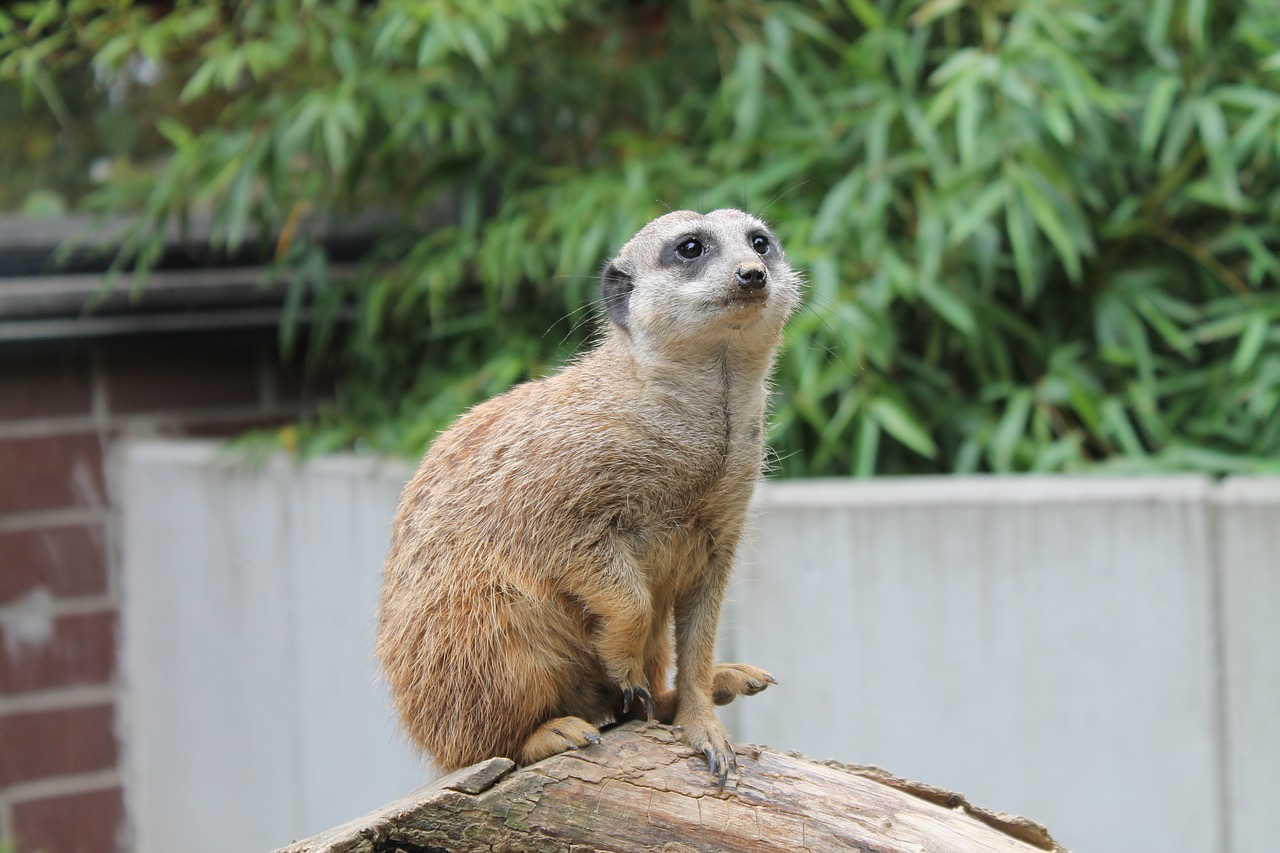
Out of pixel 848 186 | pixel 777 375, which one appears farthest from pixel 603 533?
pixel 848 186

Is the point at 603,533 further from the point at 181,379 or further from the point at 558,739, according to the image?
the point at 181,379

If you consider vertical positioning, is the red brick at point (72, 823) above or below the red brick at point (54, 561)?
below

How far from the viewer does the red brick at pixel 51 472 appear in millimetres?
4266

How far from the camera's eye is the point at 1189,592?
2865 millimetres

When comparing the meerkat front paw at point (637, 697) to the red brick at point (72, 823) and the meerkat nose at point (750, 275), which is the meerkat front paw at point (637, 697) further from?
the red brick at point (72, 823)

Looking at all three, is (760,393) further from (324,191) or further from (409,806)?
(324,191)

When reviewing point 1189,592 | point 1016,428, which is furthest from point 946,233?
point 1189,592

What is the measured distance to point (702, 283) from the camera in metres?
1.86

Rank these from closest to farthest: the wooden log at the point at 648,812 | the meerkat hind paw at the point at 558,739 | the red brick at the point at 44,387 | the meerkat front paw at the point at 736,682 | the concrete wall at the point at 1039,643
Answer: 1. the wooden log at the point at 648,812
2. the meerkat hind paw at the point at 558,739
3. the meerkat front paw at the point at 736,682
4. the concrete wall at the point at 1039,643
5. the red brick at the point at 44,387

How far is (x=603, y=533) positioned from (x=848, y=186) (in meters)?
2.05

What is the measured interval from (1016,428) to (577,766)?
81.4 inches

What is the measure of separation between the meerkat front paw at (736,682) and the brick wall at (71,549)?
2913 millimetres

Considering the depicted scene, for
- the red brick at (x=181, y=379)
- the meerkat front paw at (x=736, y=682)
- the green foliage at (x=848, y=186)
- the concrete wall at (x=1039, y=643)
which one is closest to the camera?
the meerkat front paw at (x=736, y=682)

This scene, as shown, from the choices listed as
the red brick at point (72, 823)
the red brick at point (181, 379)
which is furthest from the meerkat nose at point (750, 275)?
the red brick at point (72, 823)
